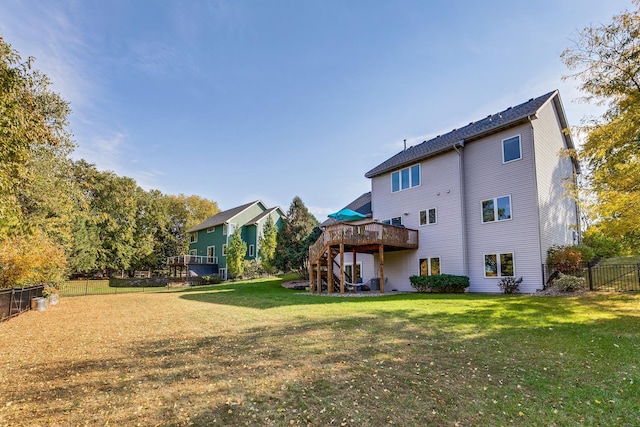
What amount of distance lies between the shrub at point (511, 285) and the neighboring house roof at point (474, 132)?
21.7 ft

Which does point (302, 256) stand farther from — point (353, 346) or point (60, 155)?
point (353, 346)

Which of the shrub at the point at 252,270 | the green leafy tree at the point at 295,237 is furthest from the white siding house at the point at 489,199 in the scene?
the shrub at the point at 252,270

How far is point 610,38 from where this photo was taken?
9.96 meters

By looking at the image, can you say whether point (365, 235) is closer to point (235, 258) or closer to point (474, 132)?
point (474, 132)

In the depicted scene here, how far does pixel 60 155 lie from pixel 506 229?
79.0 feet

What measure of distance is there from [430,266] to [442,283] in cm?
212

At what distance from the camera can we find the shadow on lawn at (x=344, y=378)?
3.72 metres

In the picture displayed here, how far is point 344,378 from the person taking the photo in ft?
15.5

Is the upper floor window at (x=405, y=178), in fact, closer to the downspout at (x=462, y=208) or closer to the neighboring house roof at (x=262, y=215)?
the downspout at (x=462, y=208)

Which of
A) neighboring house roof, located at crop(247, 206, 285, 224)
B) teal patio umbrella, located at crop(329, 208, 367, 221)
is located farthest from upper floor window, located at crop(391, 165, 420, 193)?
neighboring house roof, located at crop(247, 206, 285, 224)

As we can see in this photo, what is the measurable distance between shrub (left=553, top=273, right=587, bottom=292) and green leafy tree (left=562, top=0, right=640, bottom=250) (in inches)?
99.6

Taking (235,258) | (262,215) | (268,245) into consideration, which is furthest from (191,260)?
(268,245)

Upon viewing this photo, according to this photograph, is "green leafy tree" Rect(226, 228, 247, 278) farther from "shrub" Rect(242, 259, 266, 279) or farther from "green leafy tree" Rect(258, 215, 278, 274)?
"green leafy tree" Rect(258, 215, 278, 274)

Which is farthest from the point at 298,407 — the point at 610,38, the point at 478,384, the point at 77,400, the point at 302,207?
the point at 302,207
